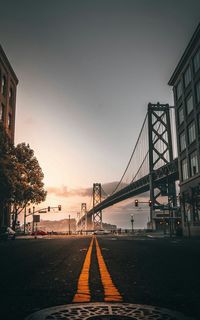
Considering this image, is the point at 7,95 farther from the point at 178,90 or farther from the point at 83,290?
the point at 83,290

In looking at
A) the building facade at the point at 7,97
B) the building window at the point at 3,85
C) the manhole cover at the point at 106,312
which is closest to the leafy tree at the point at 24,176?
the building facade at the point at 7,97

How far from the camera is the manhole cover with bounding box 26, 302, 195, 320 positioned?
2.89 meters

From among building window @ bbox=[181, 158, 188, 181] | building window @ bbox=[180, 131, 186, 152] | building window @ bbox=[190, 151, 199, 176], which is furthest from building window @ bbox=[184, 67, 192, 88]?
building window @ bbox=[181, 158, 188, 181]

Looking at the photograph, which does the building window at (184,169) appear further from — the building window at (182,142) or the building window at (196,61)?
the building window at (196,61)

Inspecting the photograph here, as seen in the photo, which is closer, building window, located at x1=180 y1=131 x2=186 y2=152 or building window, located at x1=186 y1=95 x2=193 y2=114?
building window, located at x1=186 y1=95 x2=193 y2=114

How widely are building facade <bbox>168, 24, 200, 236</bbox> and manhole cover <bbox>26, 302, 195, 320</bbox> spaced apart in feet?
119

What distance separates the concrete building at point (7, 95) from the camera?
161 ft

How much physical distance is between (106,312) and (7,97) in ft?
167

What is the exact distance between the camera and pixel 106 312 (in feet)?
10.1

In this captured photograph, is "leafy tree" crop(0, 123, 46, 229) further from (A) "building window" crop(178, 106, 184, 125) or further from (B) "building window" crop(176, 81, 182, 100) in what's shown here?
(B) "building window" crop(176, 81, 182, 100)

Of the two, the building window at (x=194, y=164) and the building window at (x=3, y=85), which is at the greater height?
the building window at (x=3, y=85)

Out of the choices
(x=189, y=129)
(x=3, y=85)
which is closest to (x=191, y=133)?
(x=189, y=129)

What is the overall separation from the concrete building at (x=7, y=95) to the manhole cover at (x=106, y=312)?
45538mm

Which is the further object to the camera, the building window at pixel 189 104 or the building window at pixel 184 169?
the building window at pixel 184 169
